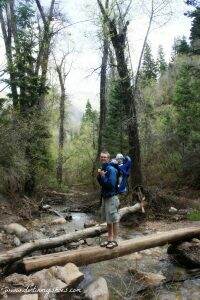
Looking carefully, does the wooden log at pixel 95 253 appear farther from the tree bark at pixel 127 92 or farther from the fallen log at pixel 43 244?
the tree bark at pixel 127 92

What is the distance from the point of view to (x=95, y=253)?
865 centimetres

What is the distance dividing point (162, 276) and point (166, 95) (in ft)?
158

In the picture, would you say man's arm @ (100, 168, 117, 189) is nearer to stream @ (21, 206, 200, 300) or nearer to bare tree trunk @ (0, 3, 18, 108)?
stream @ (21, 206, 200, 300)

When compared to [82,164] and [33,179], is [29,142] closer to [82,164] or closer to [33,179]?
[33,179]

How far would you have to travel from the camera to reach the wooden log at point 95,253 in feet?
26.3

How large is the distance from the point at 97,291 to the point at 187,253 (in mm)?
3295

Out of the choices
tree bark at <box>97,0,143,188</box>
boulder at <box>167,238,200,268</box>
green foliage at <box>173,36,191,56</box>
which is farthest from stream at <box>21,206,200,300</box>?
green foliage at <box>173,36,191,56</box>

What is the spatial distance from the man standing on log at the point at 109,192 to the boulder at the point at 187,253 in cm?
214

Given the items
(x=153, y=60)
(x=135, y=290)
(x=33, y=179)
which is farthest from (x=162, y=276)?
(x=153, y=60)

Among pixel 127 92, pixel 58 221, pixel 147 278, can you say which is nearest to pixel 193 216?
pixel 58 221

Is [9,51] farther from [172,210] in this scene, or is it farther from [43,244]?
[43,244]

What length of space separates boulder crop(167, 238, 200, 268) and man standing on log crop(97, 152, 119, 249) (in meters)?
2.14

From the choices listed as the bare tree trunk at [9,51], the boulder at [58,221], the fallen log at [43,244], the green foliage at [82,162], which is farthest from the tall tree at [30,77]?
the green foliage at [82,162]

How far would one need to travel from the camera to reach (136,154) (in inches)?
663
